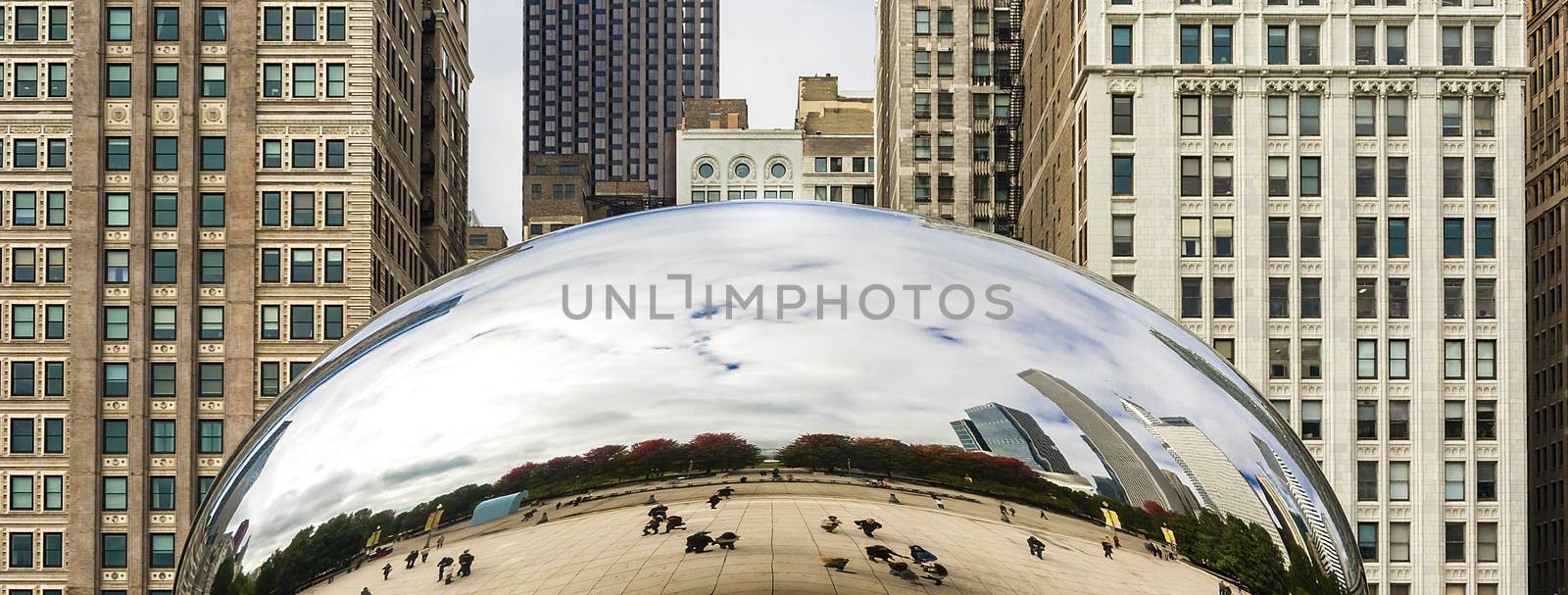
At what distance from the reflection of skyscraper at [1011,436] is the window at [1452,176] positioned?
74.2m

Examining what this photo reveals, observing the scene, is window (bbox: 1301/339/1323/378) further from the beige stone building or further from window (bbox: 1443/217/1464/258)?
the beige stone building

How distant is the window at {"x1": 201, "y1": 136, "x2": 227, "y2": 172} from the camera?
77125mm

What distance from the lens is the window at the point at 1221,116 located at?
2859 inches

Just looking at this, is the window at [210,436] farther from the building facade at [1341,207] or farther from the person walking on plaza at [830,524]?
the person walking on plaza at [830,524]

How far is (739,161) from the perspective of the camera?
153375 millimetres

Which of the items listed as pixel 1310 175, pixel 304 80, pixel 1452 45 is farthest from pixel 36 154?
pixel 1452 45

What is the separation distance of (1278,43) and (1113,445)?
241 ft

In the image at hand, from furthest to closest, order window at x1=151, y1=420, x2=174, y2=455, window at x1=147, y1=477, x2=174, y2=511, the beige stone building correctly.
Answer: the beige stone building → window at x1=151, y1=420, x2=174, y2=455 → window at x1=147, y1=477, x2=174, y2=511

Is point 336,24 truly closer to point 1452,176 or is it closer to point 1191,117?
point 1191,117

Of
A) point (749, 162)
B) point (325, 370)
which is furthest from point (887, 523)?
point (749, 162)

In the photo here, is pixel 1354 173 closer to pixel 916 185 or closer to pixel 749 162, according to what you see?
pixel 916 185

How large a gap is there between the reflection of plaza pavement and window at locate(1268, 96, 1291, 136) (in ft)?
240

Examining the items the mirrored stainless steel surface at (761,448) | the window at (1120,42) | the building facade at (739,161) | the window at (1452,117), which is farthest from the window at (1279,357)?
the building facade at (739,161)

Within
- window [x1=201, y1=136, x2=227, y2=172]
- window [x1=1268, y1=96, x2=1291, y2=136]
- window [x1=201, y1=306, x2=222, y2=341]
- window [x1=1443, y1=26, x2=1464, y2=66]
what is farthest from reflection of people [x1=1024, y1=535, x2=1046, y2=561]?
window [x1=201, y1=136, x2=227, y2=172]
